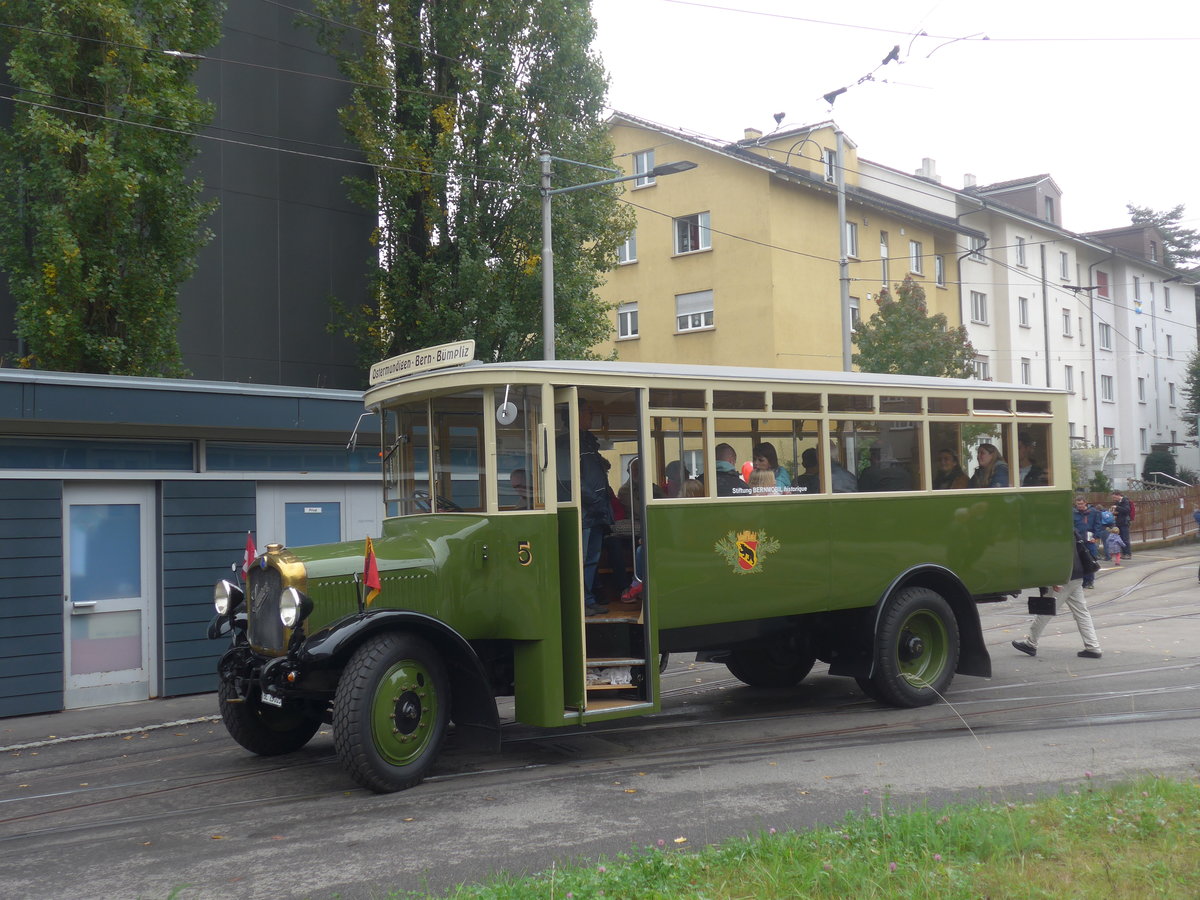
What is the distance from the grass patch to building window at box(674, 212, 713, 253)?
27200mm

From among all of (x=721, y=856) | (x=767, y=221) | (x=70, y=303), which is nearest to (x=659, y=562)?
(x=721, y=856)

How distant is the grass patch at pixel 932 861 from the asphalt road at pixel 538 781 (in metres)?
0.58

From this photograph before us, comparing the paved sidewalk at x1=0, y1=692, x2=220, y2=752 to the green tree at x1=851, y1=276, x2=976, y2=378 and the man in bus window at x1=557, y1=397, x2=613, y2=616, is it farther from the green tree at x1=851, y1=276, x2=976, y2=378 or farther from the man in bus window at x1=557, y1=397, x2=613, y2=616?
the green tree at x1=851, y1=276, x2=976, y2=378

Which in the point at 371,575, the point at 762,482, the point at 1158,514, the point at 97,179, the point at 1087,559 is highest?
the point at 97,179

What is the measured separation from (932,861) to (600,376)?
4.11m

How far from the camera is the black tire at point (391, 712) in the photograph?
7.13 metres

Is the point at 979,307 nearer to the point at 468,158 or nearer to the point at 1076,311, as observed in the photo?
the point at 1076,311

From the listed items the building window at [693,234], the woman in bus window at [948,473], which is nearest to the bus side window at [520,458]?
the woman in bus window at [948,473]

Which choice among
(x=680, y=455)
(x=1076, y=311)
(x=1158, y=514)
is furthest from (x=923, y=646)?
(x=1076, y=311)

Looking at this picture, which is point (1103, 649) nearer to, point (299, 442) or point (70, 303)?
point (299, 442)

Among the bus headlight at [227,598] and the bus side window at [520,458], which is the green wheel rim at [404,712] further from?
the bus headlight at [227,598]

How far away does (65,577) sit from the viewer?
11.7m

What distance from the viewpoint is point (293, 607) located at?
7453mm

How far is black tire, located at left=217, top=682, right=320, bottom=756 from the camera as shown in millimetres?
8500
